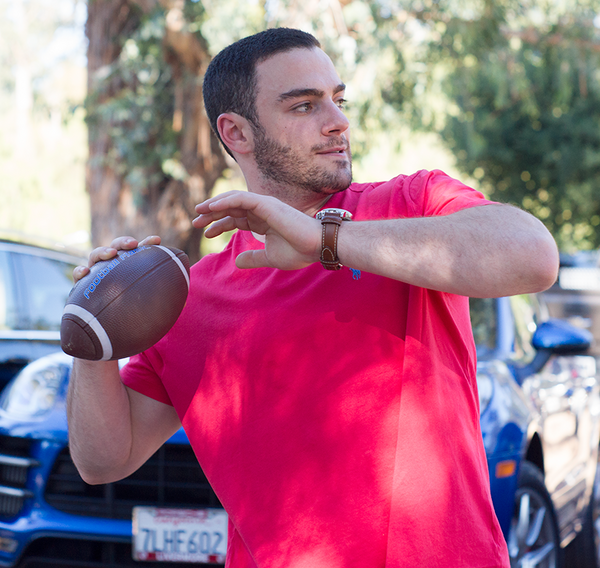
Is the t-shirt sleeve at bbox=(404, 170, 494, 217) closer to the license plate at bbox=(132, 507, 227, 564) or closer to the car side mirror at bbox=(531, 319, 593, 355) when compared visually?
the license plate at bbox=(132, 507, 227, 564)

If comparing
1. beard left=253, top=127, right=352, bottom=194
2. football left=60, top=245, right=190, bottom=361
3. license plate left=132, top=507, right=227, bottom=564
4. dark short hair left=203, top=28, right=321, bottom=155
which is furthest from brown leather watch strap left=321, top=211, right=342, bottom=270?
license plate left=132, top=507, right=227, bottom=564

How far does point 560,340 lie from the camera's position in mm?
4082

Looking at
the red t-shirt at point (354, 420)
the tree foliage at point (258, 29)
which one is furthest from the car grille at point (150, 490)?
the tree foliage at point (258, 29)

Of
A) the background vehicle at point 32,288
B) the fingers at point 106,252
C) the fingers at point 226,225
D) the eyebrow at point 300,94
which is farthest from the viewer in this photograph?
the background vehicle at point 32,288

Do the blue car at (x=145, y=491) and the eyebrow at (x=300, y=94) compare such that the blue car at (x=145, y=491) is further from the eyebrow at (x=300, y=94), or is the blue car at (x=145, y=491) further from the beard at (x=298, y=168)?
the eyebrow at (x=300, y=94)

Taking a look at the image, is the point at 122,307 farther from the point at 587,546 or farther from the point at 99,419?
the point at 587,546

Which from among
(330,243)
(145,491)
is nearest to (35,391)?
(145,491)

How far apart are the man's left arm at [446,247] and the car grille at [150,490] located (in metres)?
2.05

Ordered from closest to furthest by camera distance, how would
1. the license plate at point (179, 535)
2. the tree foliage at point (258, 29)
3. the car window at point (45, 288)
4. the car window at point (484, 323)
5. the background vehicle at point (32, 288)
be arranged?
the license plate at point (179, 535) → the car window at point (484, 323) → the background vehicle at point (32, 288) → the car window at point (45, 288) → the tree foliage at point (258, 29)

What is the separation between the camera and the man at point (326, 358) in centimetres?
151

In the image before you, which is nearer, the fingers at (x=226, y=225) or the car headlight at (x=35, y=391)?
the fingers at (x=226, y=225)

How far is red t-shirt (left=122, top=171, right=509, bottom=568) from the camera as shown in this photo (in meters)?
1.60

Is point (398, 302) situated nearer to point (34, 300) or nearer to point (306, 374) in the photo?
point (306, 374)

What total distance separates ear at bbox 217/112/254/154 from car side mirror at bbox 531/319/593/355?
8.42ft
